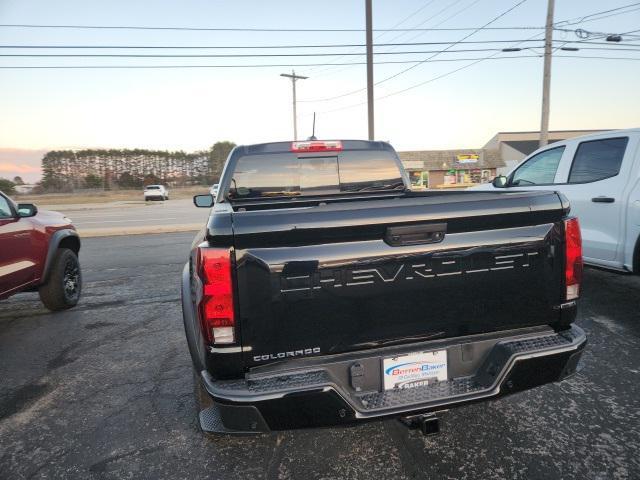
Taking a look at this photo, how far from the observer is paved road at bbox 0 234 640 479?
2.41 m

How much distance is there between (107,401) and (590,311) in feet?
16.5

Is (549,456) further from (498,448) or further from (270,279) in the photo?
(270,279)

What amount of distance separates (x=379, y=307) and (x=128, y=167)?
96.8 m

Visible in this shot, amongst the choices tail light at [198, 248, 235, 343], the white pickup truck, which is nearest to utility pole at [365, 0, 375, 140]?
the white pickup truck

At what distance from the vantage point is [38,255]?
17.4ft

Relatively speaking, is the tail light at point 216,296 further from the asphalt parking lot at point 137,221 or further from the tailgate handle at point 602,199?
the asphalt parking lot at point 137,221

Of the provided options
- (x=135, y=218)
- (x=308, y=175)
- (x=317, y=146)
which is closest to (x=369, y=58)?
(x=135, y=218)

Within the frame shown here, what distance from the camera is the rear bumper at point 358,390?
190 centimetres

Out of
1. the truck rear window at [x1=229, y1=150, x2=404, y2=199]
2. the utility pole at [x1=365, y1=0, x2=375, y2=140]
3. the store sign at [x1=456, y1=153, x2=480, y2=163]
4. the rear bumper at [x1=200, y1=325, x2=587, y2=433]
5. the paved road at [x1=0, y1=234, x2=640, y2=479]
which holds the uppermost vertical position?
the utility pole at [x1=365, y1=0, x2=375, y2=140]

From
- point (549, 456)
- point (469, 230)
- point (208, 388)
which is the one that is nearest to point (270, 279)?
point (208, 388)

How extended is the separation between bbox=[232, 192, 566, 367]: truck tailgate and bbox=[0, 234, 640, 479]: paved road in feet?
2.69

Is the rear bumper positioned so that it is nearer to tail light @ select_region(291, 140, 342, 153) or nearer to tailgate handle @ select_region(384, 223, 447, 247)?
tailgate handle @ select_region(384, 223, 447, 247)

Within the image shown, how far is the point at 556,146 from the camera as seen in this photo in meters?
5.86

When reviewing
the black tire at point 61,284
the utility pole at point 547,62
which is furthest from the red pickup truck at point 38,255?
the utility pole at point 547,62
